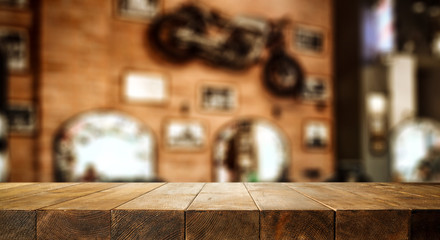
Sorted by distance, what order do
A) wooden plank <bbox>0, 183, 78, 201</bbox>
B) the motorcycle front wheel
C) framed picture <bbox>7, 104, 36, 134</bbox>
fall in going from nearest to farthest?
A: wooden plank <bbox>0, 183, 78, 201</bbox> < framed picture <bbox>7, 104, 36, 134</bbox> < the motorcycle front wheel

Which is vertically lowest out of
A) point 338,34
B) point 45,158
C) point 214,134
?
point 45,158

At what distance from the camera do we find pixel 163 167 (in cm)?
410

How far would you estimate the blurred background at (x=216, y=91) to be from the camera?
358cm

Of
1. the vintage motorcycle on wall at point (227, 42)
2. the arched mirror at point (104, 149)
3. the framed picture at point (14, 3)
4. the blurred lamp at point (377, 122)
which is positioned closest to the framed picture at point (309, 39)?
the vintage motorcycle on wall at point (227, 42)

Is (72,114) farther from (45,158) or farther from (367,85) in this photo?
(367,85)

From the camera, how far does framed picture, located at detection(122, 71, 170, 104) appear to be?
396cm

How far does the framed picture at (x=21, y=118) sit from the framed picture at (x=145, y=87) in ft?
4.25

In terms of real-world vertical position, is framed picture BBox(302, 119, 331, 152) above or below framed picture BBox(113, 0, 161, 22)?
below

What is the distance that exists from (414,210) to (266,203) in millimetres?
410

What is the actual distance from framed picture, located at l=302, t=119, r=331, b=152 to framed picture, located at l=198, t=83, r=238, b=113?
165 centimetres

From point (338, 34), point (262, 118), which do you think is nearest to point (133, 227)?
point (262, 118)

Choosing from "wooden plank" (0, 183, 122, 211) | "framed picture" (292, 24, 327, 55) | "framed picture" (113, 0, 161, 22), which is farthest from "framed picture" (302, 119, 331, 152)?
"wooden plank" (0, 183, 122, 211)

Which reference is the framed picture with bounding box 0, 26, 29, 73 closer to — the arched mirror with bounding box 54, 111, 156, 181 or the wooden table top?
the arched mirror with bounding box 54, 111, 156, 181

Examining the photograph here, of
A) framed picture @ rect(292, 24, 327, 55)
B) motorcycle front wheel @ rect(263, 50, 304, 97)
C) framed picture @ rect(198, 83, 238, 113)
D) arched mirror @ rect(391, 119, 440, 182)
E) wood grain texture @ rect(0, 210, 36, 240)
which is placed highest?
framed picture @ rect(292, 24, 327, 55)
